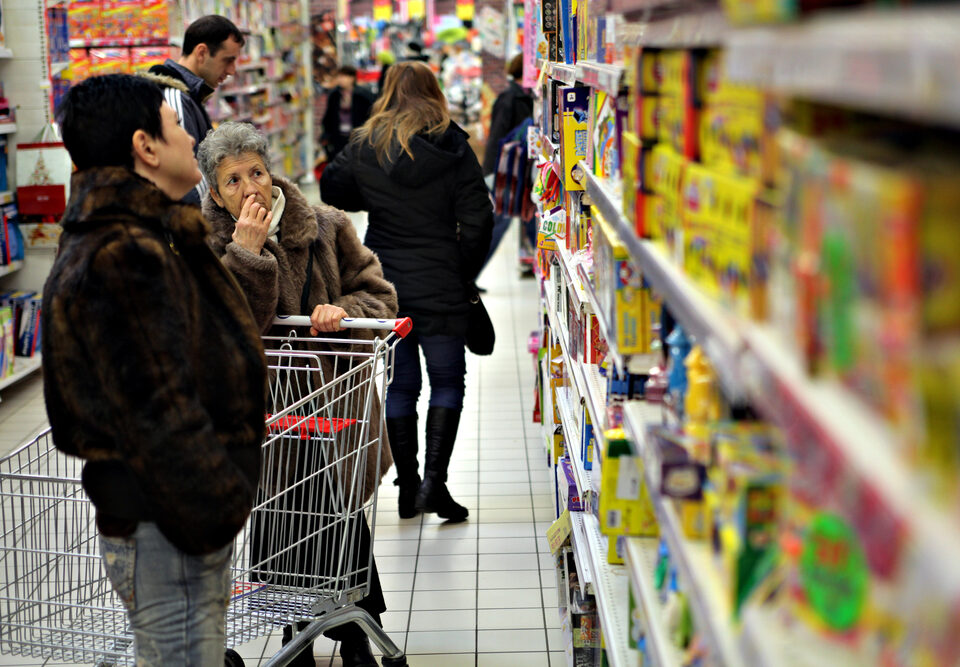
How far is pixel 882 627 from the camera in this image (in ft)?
2.96

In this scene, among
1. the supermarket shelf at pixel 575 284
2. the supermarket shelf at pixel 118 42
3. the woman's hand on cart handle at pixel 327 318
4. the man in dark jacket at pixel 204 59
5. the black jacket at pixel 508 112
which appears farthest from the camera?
the black jacket at pixel 508 112

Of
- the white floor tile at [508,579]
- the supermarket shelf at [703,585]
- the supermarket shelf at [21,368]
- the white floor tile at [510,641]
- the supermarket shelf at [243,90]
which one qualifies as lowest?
the white floor tile at [510,641]

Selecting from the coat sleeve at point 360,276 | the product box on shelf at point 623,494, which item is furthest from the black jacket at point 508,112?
the product box on shelf at point 623,494

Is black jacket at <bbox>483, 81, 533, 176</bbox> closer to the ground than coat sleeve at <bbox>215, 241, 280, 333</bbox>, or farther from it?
farther from it

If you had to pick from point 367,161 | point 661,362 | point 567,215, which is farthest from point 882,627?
point 367,161

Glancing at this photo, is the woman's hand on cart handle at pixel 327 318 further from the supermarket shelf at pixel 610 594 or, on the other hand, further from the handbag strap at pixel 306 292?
the supermarket shelf at pixel 610 594

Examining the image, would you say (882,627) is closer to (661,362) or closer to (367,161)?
(661,362)

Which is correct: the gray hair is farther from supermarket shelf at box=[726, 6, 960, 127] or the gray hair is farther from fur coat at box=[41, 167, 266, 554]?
supermarket shelf at box=[726, 6, 960, 127]

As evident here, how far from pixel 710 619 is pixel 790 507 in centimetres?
25

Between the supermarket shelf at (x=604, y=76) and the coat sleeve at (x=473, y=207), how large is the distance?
5.95ft

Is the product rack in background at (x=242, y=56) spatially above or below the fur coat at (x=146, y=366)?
above

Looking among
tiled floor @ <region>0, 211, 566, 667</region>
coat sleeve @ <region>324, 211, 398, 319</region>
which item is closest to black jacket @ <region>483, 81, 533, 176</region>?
tiled floor @ <region>0, 211, 566, 667</region>

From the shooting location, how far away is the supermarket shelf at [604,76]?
197cm

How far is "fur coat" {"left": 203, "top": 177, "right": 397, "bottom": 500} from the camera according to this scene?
2.93 metres
